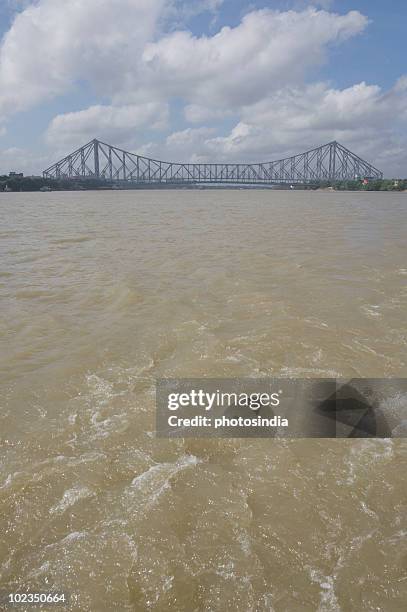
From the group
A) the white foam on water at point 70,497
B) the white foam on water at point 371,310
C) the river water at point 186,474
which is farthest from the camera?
the white foam on water at point 371,310

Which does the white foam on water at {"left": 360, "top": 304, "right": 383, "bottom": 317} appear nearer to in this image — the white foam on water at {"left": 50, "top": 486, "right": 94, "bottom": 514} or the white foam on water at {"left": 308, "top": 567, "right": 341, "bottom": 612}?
the white foam on water at {"left": 308, "top": 567, "right": 341, "bottom": 612}

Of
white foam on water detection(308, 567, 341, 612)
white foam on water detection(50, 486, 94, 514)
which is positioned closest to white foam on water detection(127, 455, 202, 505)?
white foam on water detection(50, 486, 94, 514)

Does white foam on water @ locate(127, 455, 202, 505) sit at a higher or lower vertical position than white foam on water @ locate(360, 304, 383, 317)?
lower

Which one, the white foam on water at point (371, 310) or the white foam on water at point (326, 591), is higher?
the white foam on water at point (371, 310)

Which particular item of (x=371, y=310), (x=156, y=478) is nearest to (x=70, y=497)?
(x=156, y=478)

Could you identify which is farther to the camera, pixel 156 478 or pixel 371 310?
pixel 371 310

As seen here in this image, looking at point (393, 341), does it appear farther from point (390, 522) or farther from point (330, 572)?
point (330, 572)

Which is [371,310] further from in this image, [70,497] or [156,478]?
[70,497]

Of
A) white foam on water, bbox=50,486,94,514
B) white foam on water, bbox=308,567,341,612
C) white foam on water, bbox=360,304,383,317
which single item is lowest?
white foam on water, bbox=308,567,341,612

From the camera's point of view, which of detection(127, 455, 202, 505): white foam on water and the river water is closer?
the river water

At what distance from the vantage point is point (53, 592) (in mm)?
1704

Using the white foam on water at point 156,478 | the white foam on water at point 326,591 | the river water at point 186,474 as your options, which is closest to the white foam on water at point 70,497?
the river water at point 186,474

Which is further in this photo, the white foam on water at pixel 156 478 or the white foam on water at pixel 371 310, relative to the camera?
the white foam on water at pixel 371 310

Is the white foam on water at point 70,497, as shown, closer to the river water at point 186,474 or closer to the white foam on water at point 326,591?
the river water at point 186,474
